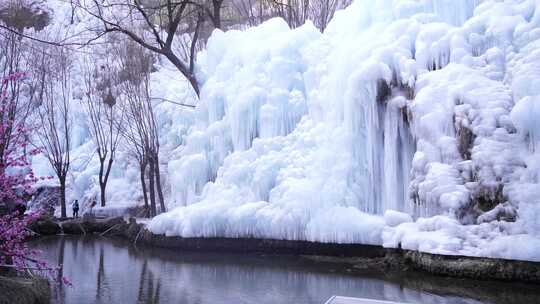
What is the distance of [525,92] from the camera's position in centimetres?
880

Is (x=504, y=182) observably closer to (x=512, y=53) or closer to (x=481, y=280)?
(x=481, y=280)

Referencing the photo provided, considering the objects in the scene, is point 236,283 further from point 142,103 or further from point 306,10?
point 142,103

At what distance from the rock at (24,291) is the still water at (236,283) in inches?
13.9

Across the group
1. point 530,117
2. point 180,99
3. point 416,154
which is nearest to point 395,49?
point 416,154

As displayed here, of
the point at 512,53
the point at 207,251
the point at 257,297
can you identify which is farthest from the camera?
the point at 207,251

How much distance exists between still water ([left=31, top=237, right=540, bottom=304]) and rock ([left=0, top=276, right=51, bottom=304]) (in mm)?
353

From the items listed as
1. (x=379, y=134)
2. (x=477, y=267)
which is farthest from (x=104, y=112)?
(x=477, y=267)

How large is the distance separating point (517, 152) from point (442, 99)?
1.70m

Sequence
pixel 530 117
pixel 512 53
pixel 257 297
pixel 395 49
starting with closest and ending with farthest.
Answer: pixel 257 297, pixel 530 117, pixel 512 53, pixel 395 49

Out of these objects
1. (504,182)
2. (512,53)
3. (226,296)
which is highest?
(512,53)

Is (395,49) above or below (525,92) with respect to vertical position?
above

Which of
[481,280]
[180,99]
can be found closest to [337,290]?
[481,280]

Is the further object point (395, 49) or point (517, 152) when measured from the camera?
point (395, 49)

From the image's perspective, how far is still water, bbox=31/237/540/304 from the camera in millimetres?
7625
